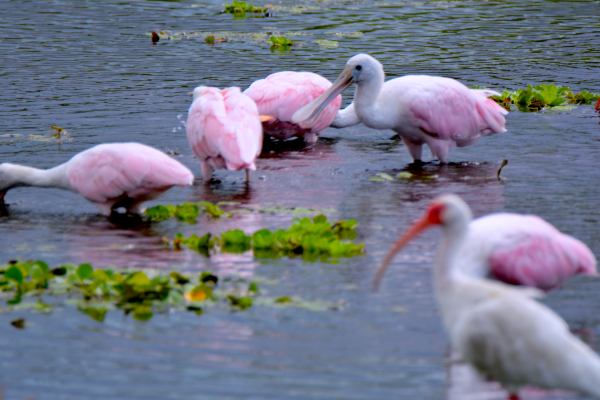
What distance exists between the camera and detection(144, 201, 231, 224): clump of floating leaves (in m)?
6.71

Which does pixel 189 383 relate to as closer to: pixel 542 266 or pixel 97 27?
→ pixel 542 266

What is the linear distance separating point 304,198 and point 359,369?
3.50 meters

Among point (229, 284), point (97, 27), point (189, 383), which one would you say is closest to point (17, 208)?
point (229, 284)

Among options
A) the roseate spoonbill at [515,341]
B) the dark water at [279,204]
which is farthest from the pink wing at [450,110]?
the roseate spoonbill at [515,341]

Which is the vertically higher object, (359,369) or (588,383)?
(588,383)

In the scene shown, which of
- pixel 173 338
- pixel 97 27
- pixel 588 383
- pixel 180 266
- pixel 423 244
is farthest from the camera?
pixel 97 27

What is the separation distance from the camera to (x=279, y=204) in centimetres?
720

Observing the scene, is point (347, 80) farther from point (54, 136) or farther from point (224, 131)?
point (54, 136)

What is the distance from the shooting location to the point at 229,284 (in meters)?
5.13

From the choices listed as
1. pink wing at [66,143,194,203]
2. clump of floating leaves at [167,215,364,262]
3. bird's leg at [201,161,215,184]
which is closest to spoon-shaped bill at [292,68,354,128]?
bird's leg at [201,161,215,184]

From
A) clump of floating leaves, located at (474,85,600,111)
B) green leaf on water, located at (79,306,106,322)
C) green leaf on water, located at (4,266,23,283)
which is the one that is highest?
clump of floating leaves, located at (474,85,600,111)

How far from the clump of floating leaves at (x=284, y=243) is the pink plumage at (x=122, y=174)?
0.76m

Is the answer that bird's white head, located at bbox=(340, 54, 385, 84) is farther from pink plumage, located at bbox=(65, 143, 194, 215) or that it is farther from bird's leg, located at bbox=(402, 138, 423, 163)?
pink plumage, located at bbox=(65, 143, 194, 215)

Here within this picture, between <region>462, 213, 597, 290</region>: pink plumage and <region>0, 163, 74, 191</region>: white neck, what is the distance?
391cm
